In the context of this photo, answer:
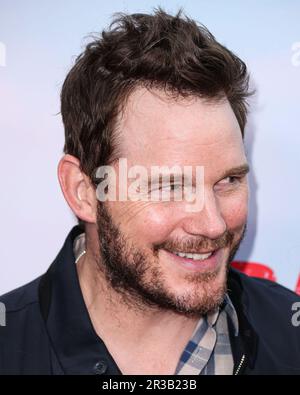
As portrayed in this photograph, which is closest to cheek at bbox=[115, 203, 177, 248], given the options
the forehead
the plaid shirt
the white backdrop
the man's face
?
the man's face

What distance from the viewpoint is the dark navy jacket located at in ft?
4.45

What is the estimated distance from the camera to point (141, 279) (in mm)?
1419

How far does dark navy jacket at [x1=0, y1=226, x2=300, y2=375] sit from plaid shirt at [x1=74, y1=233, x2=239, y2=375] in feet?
0.10

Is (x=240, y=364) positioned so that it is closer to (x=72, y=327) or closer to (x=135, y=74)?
(x=72, y=327)

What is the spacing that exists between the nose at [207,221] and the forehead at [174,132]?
0.35 ft

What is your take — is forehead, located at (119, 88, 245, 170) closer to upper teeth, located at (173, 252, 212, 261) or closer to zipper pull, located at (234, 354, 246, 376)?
upper teeth, located at (173, 252, 212, 261)

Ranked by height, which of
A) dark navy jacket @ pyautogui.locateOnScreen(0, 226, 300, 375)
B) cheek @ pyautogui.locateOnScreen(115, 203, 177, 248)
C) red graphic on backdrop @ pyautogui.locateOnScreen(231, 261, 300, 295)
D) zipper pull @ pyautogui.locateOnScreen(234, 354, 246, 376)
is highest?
cheek @ pyautogui.locateOnScreen(115, 203, 177, 248)

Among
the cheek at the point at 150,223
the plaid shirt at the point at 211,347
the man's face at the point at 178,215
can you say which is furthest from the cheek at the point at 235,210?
the plaid shirt at the point at 211,347

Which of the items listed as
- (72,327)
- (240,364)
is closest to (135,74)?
(72,327)

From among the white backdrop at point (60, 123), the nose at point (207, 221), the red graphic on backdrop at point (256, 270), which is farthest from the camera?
the red graphic on backdrop at point (256, 270)

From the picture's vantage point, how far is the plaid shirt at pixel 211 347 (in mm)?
1466

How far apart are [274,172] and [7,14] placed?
1.08 m

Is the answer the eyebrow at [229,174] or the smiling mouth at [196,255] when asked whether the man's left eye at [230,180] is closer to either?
the eyebrow at [229,174]

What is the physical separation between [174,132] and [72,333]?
0.59 meters
